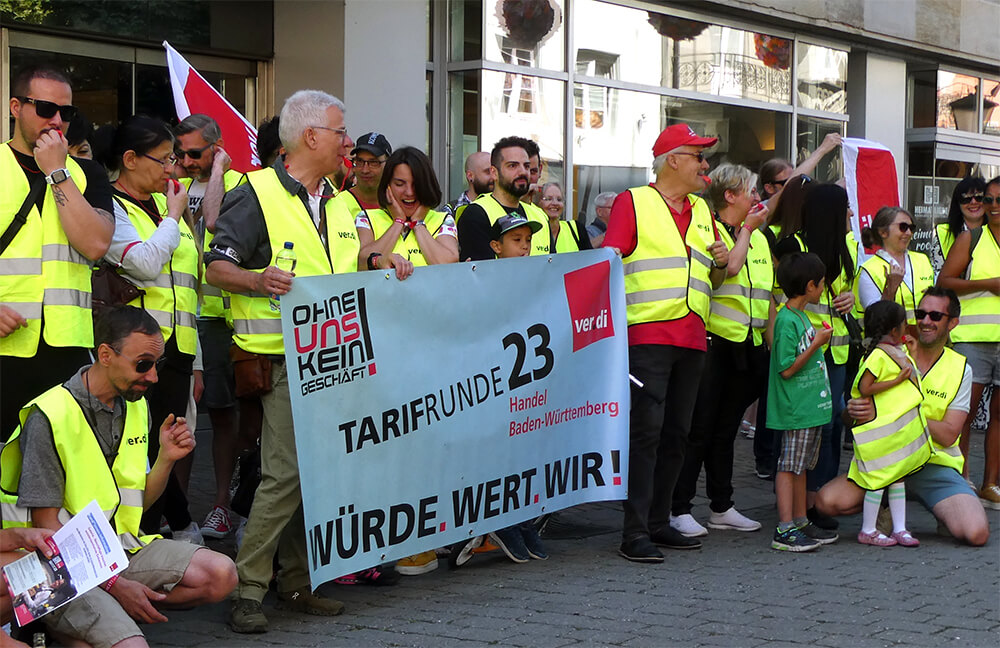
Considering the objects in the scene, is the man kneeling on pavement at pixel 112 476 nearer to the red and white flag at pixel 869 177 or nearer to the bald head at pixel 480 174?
the bald head at pixel 480 174

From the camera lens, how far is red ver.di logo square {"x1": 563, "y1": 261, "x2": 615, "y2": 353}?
21.4ft

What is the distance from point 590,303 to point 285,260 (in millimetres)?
1828

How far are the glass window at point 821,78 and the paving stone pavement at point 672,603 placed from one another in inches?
359

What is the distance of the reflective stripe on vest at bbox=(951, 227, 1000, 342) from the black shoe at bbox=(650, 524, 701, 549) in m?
3.11

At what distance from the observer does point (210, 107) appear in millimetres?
7652

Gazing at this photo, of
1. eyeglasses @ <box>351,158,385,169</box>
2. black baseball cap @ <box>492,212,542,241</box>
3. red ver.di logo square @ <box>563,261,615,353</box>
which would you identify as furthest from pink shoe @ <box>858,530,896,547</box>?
eyeglasses @ <box>351,158,385,169</box>

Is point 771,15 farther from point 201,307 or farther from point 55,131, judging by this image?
point 55,131

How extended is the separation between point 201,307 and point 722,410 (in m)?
3.01

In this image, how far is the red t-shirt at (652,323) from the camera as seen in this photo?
21.6 ft

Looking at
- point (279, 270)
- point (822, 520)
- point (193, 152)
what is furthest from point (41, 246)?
point (822, 520)

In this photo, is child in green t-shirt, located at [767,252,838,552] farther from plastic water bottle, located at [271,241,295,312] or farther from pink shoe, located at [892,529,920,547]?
plastic water bottle, located at [271,241,295,312]

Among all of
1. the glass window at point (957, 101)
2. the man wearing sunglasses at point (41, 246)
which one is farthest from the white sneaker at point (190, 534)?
the glass window at point (957, 101)

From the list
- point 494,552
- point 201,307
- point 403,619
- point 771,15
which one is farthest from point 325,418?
point 771,15

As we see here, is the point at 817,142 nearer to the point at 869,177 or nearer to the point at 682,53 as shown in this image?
the point at 682,53
